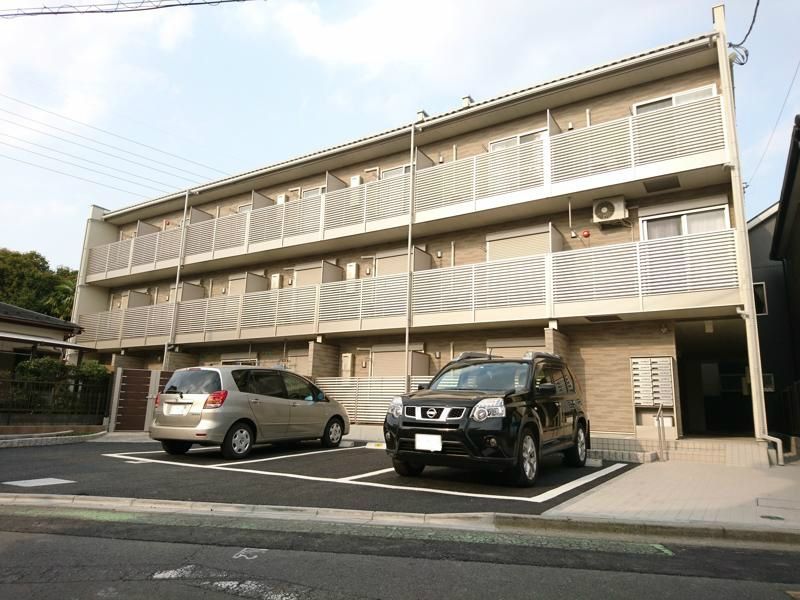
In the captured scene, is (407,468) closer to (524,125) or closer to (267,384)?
(267,384)

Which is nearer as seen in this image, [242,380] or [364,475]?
[364,475]

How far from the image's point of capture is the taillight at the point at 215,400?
9.04 meters

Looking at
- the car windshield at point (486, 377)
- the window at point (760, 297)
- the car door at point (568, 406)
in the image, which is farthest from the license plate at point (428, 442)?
the window at point (760, 297)

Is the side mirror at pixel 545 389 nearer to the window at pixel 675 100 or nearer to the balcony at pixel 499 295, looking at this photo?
the balcony at pixel 499 295

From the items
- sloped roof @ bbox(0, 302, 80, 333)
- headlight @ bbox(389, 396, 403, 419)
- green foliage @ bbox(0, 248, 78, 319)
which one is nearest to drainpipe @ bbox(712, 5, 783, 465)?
headlight @ bbox(389, 396, 403, 419)

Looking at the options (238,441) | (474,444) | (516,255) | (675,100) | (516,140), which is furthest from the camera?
(516,140)

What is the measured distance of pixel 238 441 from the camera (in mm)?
9484

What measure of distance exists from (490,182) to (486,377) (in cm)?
837

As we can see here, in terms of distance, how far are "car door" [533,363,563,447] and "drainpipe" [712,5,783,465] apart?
16.0 feet

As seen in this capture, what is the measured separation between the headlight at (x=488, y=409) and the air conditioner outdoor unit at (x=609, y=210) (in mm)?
8582

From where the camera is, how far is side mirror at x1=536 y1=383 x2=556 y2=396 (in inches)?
295

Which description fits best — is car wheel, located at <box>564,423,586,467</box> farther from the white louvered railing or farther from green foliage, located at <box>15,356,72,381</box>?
green foliage, located at <box>15,356,72,381</box>

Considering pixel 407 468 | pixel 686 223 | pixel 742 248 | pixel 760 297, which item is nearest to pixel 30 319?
pixel 407 468

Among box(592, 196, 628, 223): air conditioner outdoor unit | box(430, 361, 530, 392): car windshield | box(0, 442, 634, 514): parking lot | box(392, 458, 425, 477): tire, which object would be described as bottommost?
box(0, 442, 634, 514): parking lot
